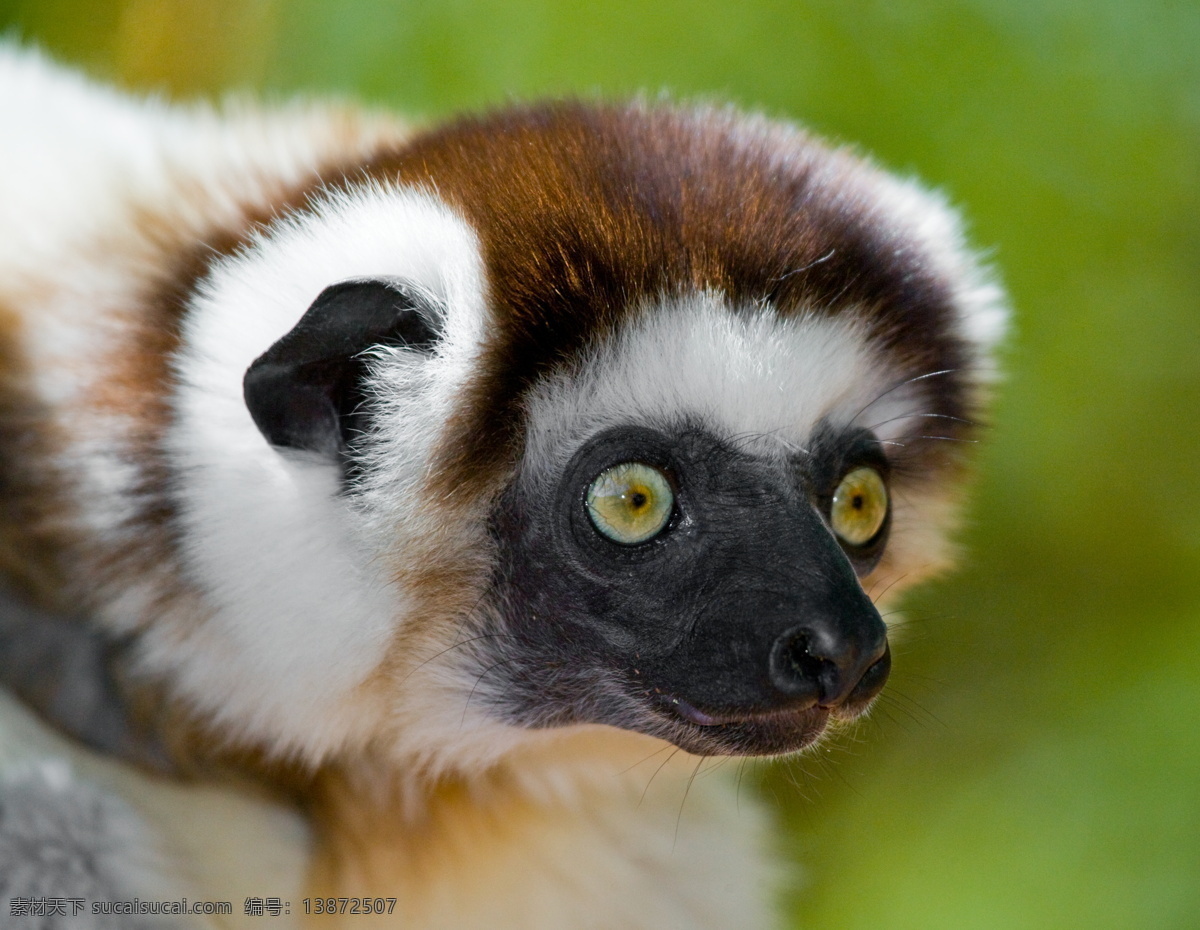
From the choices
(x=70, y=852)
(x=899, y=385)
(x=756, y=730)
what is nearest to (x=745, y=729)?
(x=756, y=730)

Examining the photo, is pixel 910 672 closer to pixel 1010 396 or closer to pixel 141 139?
pixel 1010 396

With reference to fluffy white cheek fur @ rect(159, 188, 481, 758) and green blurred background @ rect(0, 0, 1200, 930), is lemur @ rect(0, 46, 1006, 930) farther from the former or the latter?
green blurred background @ rect(0, 0, 1200, 930)

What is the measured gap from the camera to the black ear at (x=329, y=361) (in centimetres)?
132

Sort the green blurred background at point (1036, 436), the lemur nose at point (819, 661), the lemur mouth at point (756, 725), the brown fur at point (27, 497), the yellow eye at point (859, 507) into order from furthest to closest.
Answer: the green blurred background at point (1036, 436) < the brown fur at point (27, 497) < the yellow eye at point (859, 507) < the lemur mouth at point (756, 725) < the lemur nose at point (819, 661)

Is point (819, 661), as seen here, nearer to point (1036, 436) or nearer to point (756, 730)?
point (756, 730)

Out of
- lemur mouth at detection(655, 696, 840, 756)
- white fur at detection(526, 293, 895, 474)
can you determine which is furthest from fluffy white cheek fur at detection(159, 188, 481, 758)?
lemur mouth at detection(655, 696, 840, 756)

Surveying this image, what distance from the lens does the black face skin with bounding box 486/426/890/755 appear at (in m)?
1.29

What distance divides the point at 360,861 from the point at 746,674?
79cm

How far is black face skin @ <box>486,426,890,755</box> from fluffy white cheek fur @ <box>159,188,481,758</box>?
0.19m

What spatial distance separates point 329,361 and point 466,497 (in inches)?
9.6

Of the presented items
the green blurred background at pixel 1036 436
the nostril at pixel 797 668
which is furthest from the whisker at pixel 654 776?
the green blurred background at pixel 1036 436

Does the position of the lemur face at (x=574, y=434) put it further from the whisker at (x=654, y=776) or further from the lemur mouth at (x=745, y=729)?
the whisker at (x=654, y=776)

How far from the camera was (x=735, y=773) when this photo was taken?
219cm

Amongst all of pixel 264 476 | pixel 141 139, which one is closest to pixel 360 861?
pixel 264 476
